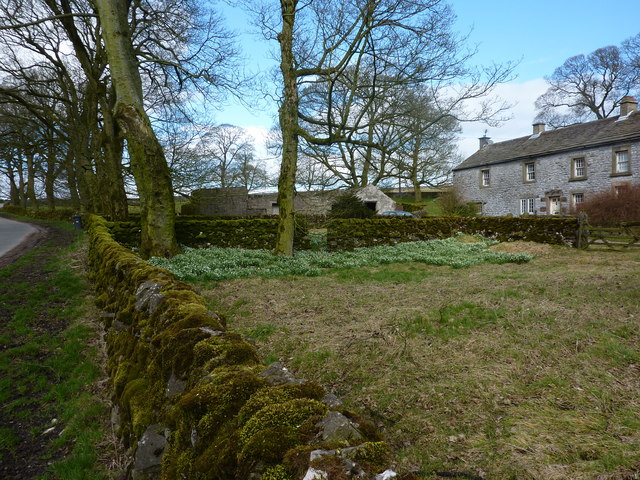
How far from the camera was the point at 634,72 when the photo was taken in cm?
3494

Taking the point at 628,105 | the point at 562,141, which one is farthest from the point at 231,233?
the point at 628,105

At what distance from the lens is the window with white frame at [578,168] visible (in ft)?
90.5

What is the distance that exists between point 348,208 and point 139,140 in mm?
12869

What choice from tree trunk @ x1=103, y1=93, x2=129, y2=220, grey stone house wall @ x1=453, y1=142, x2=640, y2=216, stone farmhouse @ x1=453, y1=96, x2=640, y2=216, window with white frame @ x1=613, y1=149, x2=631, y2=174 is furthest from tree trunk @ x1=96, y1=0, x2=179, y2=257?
window with white frame @ x1=613, y1=149, x2=631, y2=174

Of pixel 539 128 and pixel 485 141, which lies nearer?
pixel 539 128

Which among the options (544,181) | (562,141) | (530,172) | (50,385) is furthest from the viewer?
(530,172)

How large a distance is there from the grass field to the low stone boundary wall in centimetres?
169

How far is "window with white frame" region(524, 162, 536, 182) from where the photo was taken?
101 ft

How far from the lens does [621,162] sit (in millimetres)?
25484

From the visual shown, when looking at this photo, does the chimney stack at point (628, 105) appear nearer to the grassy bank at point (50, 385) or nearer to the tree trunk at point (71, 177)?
the grassy bank at point (50, 385)

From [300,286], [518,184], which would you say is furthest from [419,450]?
[518,184]

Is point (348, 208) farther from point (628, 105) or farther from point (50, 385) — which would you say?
point (628, 105)

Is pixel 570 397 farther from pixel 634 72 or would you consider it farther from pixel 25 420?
pixel 634 72

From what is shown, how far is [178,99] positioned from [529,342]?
1466 centimetres
